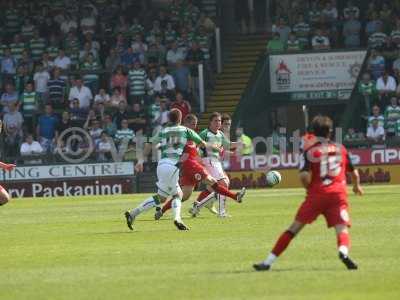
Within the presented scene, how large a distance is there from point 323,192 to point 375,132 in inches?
933

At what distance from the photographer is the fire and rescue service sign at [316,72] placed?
40.5 m

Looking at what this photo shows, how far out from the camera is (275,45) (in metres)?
40.8

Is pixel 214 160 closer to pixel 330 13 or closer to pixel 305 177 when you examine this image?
pixel 305 177

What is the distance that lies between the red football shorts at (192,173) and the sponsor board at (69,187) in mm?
14090

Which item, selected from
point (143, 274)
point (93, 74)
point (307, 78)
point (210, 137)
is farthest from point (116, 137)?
point (143, 274)

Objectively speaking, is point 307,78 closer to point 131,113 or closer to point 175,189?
point 131,113

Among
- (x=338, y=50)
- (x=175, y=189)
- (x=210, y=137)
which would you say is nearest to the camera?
(x=175, y=189)

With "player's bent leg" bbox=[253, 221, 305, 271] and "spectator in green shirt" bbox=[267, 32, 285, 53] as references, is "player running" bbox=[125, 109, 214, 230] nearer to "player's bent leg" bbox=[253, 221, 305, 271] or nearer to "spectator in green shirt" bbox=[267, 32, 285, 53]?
"player's bent leg" bbox=[253, 221, 305, 271]

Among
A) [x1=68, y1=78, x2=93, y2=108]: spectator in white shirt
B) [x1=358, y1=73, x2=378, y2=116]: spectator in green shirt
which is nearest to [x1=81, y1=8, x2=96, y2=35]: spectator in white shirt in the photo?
[x1=68, y1=78, x2=93, y2=108]: spectator in white shirt

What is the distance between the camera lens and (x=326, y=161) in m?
14.0

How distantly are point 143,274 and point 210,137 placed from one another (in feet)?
32.3

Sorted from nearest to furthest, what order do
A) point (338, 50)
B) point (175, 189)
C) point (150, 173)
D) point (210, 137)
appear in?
point (175, 189) < point (210, 137) < point (150, 173) < point (338, 50)

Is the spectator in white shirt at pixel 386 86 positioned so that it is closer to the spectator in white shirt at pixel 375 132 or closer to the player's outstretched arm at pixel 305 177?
the spectator in white shirt at pixel 375 132

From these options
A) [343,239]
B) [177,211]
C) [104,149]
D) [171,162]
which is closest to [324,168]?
[343,239]
